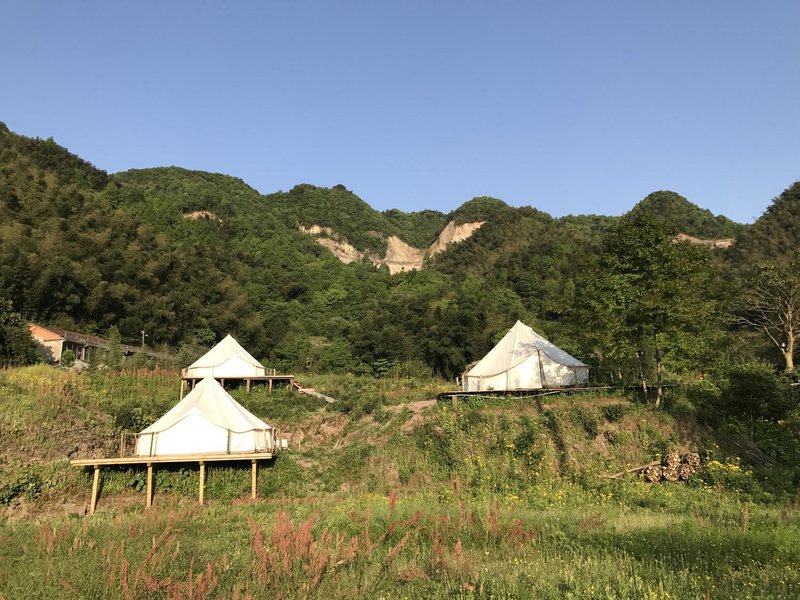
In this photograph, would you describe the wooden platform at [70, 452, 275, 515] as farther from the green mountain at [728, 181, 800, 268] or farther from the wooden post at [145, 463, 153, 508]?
the green mountain at [728, 181, 800, 268]

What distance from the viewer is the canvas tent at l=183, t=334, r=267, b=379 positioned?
1167 inches

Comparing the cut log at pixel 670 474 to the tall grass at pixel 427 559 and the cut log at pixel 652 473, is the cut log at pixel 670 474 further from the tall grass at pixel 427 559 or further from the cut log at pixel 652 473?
the tall grass at pixel 427 559

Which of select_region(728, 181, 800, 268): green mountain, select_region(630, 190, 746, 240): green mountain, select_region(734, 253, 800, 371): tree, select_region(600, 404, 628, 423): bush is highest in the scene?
select_region(630, 190, 746, 240): green mountain

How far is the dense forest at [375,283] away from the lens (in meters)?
19.8

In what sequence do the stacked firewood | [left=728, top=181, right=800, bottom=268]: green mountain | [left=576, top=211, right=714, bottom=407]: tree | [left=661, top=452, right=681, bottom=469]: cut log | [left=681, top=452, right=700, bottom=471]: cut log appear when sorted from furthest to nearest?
[left=728, top=181, right=800, bottom=268]: green mountain < [left=576, top=211, right=714, bottom=407]: tree < [left=661, top=452, right=681, bottom=469]: cut log < [left=681, top=452, right=700, bottom=471]: cut log < the stacked firewood

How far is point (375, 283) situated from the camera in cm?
8669

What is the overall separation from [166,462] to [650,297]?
1935cm

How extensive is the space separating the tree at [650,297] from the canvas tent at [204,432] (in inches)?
579

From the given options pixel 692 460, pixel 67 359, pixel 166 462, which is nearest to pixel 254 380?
pixel 166 462

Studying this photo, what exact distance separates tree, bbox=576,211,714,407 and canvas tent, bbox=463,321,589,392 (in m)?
4.46

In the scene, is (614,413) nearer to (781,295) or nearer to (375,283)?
(781,295)

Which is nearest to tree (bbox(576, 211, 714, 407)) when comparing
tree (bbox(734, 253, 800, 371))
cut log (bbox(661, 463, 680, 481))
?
cut log (bbox(661, 463, 680, 481))

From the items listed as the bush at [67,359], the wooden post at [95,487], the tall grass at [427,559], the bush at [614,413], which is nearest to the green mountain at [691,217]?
the bush at [614,413]

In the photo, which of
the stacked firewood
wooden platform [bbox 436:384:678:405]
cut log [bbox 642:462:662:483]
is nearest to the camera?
the stacked firewood
